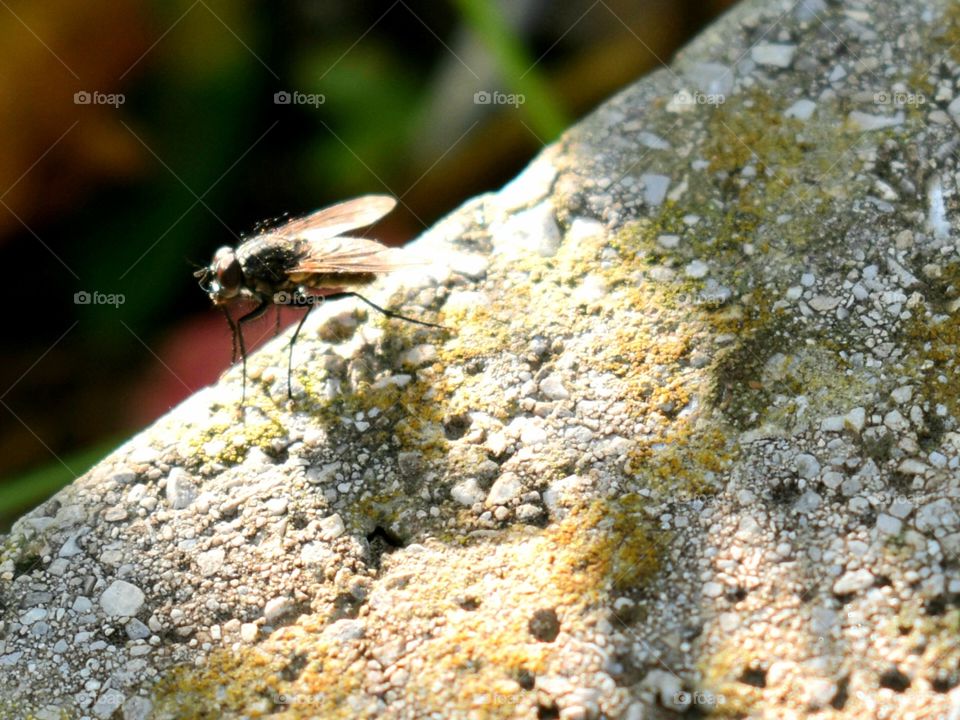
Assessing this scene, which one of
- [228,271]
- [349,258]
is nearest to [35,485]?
[228,271]

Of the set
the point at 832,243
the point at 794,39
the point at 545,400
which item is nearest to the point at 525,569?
the point at 545,400

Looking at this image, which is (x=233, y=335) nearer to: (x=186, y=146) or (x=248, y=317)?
(x=248, y=317)

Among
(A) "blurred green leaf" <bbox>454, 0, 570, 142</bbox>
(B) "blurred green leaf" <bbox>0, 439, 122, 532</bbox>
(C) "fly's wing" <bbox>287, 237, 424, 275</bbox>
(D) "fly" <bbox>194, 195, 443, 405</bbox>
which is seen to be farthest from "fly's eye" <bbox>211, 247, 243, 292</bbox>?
(A) "blurred green leaf" <bbox>454, 0, 570, 142</bbox>

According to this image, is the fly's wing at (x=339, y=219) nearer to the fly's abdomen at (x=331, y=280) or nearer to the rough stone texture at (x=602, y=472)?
the fly's abdomen at (x=331, y=280)

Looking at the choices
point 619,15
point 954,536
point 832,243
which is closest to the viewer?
point 954,536

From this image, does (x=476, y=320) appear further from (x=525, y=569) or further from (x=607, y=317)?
(x=525, y=569)

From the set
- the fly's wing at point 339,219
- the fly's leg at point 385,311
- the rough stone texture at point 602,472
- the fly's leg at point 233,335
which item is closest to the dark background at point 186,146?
the fly's leg at point 233,335

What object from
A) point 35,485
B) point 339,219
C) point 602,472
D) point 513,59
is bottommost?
point 35,485
